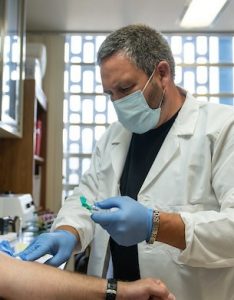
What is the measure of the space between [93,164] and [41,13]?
7.03 ft

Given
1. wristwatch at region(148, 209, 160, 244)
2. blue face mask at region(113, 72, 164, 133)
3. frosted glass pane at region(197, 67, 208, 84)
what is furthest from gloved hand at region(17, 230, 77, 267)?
frosted glass pane at region(197, 67, 208, 84)

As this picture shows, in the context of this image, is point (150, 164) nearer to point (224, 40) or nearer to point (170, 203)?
point (170, 203)

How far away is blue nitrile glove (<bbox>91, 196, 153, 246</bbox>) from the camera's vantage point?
1.08 m

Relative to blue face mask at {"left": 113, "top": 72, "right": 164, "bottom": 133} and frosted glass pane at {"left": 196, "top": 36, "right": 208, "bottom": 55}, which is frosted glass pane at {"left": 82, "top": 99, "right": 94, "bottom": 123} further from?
blue face mask at {"left": 113, "top": 72, "right": 164, "bottom": 133}

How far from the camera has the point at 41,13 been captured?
131 inches

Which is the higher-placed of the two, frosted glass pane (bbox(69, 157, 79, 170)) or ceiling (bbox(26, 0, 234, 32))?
ceiling (bbox(26, 0, 234, 32))

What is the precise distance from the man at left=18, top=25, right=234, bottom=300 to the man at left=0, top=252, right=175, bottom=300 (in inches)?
3.2

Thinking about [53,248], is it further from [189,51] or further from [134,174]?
[189,51]

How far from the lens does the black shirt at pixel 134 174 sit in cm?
138

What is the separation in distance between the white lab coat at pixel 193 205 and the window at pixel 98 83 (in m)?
2.29

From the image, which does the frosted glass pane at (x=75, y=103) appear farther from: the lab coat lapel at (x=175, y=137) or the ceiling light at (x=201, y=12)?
the lab coat lapel at (x=175, y=137)

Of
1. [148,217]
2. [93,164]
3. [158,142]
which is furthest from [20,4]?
[148,217]

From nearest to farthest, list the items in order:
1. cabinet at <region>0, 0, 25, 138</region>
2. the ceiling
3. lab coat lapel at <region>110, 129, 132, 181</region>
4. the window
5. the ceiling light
→ lab coat lapel at <region>110, 129, 132, 181</region> → cabinet at <region>0, 0, 25, 138</region> → the ceiling light → the ceiling → the window

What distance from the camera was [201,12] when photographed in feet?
8.85
